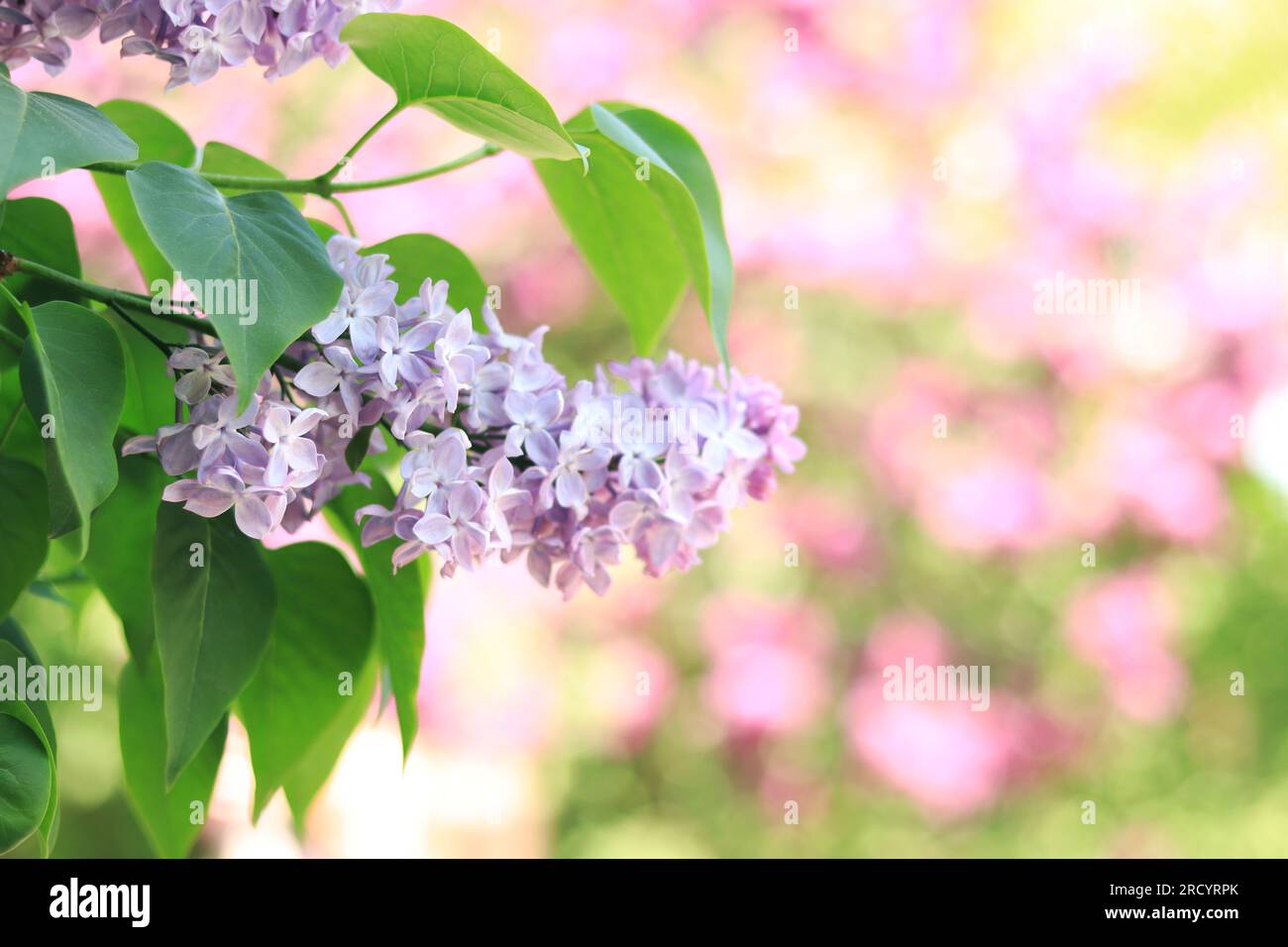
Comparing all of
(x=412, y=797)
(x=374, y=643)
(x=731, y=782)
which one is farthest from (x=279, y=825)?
(x=374, y=643)

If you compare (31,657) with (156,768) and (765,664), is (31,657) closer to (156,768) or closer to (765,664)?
(156,768)

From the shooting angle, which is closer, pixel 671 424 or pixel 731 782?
pixel 671 424

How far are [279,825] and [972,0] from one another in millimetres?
1514

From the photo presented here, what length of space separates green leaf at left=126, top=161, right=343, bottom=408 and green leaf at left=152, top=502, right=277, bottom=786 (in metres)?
0.08

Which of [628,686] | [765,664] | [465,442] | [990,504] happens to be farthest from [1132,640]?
[465,442]

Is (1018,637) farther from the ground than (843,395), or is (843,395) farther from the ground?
(843,395)

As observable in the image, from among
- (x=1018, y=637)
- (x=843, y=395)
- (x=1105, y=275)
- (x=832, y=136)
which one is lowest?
(x=1018, y=637)

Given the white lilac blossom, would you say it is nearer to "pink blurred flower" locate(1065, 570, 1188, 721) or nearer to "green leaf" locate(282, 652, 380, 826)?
"green leaf" locate(282, 652, 380, 826)

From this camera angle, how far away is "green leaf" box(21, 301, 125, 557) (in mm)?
280

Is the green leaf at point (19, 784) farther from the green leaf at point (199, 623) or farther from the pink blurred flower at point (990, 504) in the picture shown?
the pink blurred flower at point (990, 504)

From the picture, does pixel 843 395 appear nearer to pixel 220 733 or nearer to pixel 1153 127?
pixel 1153 127

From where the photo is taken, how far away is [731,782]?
5.96ft

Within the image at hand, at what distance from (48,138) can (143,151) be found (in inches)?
7.1

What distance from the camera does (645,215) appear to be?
1.49 feet
